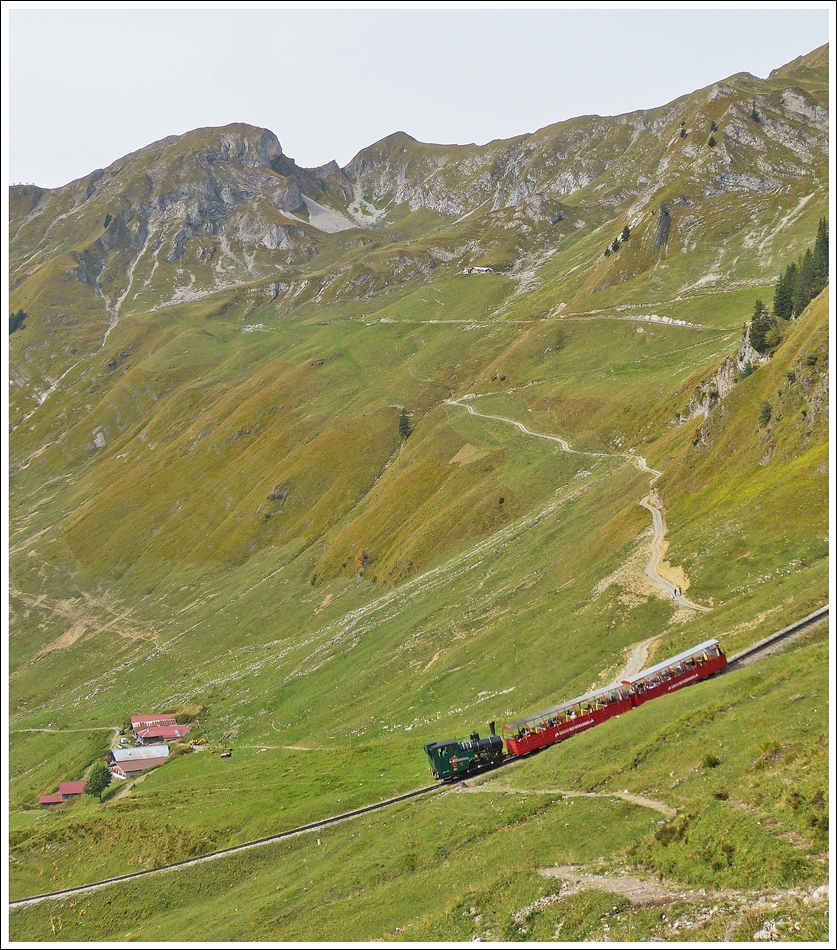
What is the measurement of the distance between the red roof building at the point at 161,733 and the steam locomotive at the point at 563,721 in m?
66.2

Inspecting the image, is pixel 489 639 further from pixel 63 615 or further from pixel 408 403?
pixel 63 615

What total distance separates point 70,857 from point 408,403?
153903 millimetres

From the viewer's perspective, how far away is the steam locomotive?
143 ft

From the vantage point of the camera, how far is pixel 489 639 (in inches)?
2953

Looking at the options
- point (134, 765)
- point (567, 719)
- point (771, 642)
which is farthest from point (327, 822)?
point (134, 765)

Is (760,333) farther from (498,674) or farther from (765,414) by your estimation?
(498,674)

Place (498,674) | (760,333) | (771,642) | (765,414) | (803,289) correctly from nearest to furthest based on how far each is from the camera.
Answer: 1. (771,642)
2. (498,674)
3. (765,414)
4. (760,333)
5. (803,289)

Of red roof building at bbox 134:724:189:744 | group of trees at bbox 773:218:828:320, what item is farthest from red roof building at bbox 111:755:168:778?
group of trees at bbox 773:218:828:320

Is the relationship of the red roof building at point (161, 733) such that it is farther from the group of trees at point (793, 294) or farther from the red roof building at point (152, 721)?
the group of trees at point (793, 294)

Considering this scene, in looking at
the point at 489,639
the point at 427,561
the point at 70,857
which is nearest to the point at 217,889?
the point at 70,857

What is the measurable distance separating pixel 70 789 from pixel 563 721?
267ft

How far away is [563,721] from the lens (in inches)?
1777

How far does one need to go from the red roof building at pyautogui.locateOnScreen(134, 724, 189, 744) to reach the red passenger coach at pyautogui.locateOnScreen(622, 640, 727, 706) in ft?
254

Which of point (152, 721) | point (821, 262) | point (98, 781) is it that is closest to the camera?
point (98, 781)
